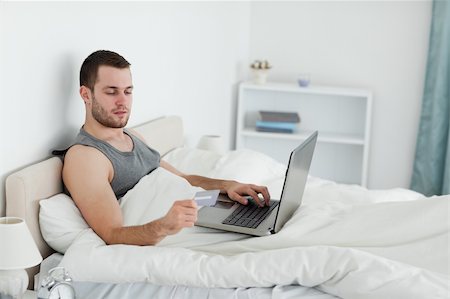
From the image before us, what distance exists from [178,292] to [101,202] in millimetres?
368

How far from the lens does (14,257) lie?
1.63m

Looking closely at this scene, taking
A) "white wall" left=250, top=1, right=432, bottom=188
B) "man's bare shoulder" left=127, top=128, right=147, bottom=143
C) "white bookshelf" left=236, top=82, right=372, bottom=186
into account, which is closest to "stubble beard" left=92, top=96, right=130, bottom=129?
"man's bare shoulder" left=127, top=128, right=147, bottom=143

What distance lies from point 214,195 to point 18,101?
585mm

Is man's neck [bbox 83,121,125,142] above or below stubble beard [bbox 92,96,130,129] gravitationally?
below

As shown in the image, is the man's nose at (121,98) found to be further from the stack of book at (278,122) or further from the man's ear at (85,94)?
the stack of book at (278,122)

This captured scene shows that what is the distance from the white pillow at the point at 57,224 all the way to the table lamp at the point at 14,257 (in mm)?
269

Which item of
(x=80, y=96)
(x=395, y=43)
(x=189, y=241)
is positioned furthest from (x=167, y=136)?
(x=395, y=43)

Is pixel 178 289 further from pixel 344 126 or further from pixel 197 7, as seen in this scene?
pixel 344 126

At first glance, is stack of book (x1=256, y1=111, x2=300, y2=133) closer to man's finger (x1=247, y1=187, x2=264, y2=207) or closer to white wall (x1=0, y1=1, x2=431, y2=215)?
white wall (x1=0, y1=1, x2=431, y2=215)

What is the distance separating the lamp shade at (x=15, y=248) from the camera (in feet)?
5.32

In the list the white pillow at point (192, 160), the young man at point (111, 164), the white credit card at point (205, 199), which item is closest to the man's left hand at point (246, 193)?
the young man at point (111, 164)

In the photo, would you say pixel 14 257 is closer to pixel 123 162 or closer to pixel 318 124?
pixel 123 162

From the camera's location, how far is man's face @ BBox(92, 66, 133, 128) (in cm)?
219

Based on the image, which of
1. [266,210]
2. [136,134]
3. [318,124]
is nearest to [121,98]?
[136,134]
